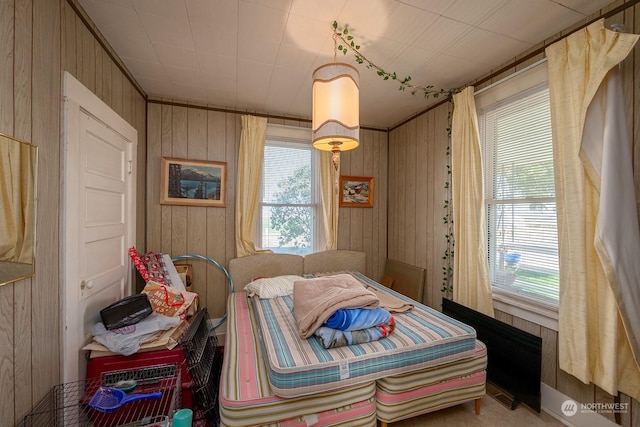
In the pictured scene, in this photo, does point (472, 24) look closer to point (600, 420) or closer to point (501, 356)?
point (501, 356)

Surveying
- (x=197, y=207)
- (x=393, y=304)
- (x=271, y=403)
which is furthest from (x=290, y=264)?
(x=271, y=403)

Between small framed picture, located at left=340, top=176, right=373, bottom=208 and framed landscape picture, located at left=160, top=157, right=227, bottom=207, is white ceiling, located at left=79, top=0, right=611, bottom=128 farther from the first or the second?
small framed picture, located at left=340, top=176, right=373, bottom=208

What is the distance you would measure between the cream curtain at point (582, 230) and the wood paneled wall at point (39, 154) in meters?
2.92

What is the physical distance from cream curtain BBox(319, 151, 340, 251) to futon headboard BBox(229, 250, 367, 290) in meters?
0.18

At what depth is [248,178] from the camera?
3.06 metres

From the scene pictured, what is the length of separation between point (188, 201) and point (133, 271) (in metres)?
0.88

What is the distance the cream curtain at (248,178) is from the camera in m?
3.04

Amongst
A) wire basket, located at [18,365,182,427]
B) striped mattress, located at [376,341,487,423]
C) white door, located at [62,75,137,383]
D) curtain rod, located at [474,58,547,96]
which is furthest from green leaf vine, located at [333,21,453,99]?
wire basket, located at [18,365,182,427]

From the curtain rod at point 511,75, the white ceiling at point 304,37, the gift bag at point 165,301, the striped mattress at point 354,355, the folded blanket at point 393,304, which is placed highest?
the white ceiling at point 304,37

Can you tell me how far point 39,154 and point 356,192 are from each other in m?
3.01

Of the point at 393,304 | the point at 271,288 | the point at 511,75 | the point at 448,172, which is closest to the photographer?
the point at 511,75

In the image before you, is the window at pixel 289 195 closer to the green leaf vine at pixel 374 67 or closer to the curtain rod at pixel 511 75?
the green leaf vine at pixel 374 67

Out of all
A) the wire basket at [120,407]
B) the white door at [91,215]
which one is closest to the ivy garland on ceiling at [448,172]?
the white door at [91,215]

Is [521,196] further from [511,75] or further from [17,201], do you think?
[17,201]
